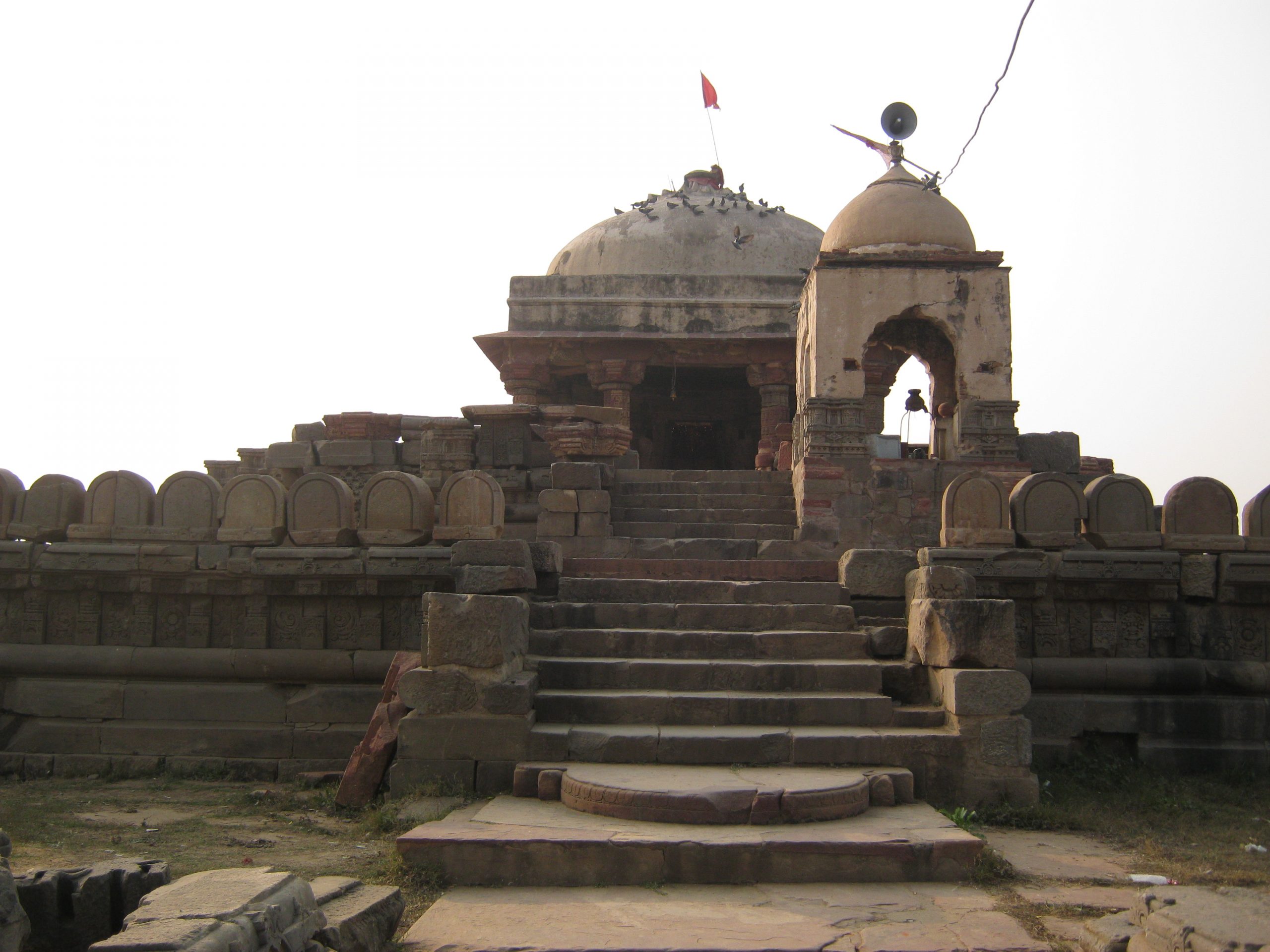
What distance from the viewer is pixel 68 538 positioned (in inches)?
291

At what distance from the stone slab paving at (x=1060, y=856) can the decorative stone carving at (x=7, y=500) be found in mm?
6513

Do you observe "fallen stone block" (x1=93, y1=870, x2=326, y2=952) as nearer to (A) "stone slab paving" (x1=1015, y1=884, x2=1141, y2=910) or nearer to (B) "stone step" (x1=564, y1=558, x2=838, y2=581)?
(A) "stone slab paving" (x1=1015, y1=884, x2=1141, y2=910)

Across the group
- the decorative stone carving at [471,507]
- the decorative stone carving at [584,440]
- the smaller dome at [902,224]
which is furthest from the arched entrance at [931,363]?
the decorative stone carving at [471,507]

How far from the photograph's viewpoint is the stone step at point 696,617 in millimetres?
6789

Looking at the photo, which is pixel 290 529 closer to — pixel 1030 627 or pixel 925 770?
pixel 925 770

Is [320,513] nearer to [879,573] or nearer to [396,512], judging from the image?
[396,512]

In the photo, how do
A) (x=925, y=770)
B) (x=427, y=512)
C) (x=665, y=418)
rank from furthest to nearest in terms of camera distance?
1. (x=665, y=418)
2. (x=427, y=512)
3. (x=925, y=770)

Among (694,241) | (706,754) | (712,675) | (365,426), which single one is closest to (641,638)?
(712,675)

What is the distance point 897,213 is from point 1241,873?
8500 millimetres

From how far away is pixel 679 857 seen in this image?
14.6 feet

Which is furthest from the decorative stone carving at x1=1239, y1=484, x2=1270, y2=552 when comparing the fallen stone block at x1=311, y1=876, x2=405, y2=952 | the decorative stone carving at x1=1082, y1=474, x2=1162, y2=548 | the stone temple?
Result: the fallen stone block at x1=311, y1=876, x2=405, y2=952

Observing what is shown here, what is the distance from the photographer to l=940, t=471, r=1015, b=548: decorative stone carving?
22.5ft

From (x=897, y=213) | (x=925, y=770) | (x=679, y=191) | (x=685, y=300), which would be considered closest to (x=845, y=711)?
(x=925, y=770)

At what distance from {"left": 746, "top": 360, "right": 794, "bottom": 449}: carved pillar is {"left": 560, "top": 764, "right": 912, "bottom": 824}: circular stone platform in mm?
10676
